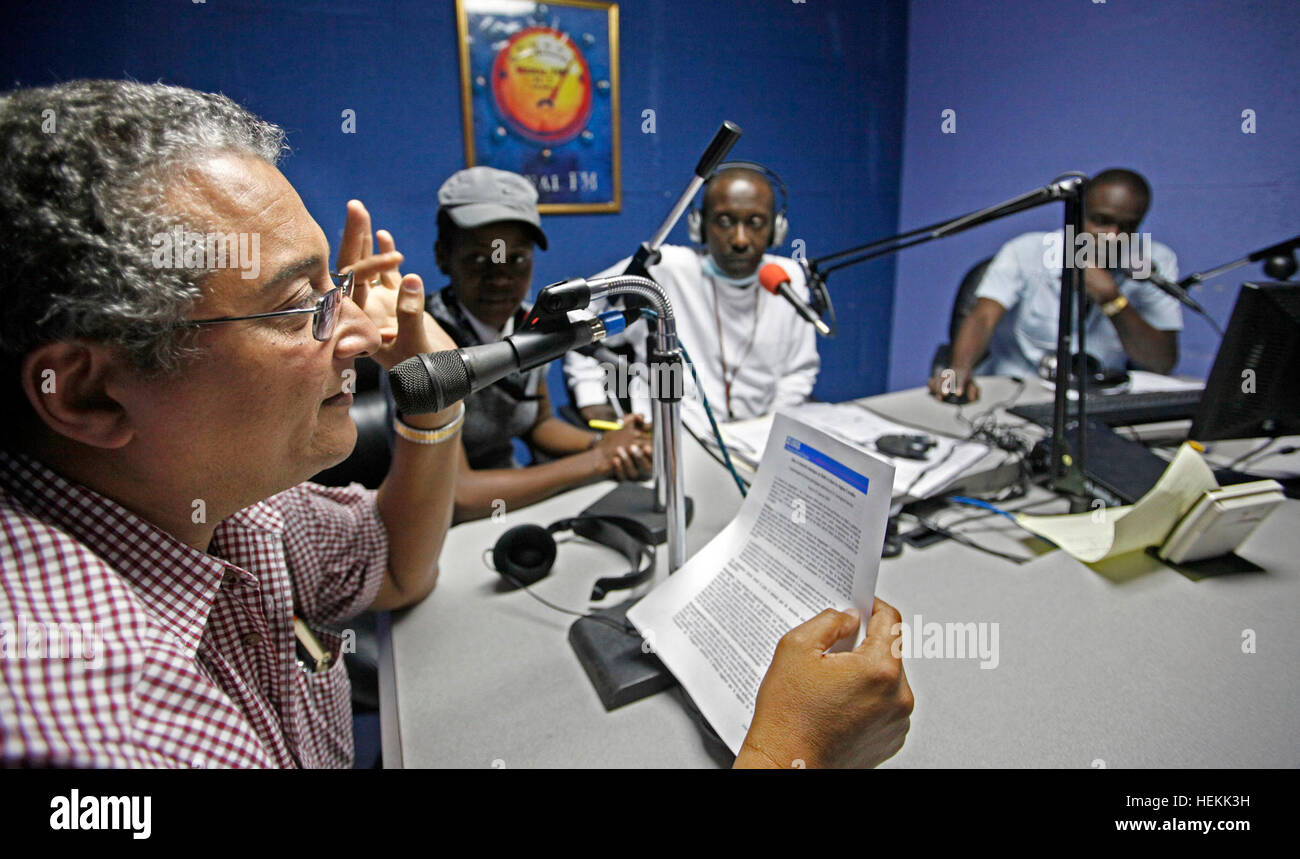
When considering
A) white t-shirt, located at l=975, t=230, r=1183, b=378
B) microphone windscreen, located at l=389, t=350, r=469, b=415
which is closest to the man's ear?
microphone windscreen, located at l=389, t=350, r=469, b=415

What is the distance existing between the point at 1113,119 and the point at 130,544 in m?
3.30

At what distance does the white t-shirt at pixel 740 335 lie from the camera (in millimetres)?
2469

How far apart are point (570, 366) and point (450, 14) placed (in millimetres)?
1374

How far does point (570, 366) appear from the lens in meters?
2.31

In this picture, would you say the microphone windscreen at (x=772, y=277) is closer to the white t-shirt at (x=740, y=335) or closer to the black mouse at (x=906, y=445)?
the black mouse at (x=906, y=445)

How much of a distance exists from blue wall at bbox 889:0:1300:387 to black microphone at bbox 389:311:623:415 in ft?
8.45

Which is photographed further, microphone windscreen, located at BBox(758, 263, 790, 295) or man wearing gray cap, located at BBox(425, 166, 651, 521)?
man wearing gray cap, located at BBox(425, 166, 651, 521)

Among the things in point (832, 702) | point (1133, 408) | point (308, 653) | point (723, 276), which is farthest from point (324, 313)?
point (723, 276)

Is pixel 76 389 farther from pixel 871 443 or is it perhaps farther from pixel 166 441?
pixel 871 443

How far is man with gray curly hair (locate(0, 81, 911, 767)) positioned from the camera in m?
0.47

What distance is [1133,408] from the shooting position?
161cm

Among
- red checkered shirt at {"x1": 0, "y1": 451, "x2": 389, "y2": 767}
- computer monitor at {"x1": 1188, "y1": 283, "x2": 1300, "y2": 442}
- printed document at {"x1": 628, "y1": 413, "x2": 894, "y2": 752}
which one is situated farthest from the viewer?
computer monitor at {"x1": 1188, "y1": 283, "x2": 1300, "y2": 442}

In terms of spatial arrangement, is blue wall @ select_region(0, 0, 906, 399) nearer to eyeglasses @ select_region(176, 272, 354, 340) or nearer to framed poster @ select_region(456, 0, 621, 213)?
framed poster @ select_region(456, 0, 621, 213)

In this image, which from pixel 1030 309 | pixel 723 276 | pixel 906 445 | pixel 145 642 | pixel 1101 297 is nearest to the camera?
pixel 145 642
